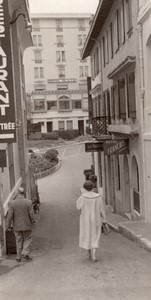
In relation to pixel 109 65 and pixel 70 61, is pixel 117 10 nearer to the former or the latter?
pixel 109 65

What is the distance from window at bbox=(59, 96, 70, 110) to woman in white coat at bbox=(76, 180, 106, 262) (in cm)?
6678

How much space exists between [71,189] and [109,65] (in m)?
13.6

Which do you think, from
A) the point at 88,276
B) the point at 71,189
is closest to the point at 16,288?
the point at 88,276

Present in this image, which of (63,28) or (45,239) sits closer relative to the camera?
(45,239)

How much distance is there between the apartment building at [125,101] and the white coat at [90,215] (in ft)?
19.4

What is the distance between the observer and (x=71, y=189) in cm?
3488

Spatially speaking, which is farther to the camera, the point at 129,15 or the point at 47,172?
the point at 47,172

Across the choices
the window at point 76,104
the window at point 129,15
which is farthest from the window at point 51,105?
the window at point 129,15

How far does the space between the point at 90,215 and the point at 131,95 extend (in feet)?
27.7

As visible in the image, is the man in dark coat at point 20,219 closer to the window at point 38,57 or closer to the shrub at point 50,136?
the shrub at point 50,136

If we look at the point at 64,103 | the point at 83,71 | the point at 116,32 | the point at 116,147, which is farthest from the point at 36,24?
the point at 116,147

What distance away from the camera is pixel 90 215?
9.45 m

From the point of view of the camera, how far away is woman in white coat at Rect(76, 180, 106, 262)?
9.41 meters

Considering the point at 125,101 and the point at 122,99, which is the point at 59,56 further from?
the point at 125,101
